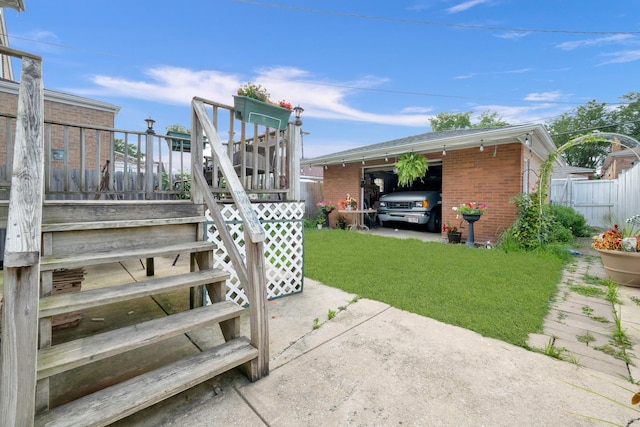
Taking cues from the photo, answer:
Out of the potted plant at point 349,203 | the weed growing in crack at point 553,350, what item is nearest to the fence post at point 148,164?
the weed growing in crack at point 553,350

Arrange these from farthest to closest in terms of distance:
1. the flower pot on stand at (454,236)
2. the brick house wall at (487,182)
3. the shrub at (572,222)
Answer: the shrub at (572,222) < the flower pot on stand at (454,236) < the brick house wall at (487,182)

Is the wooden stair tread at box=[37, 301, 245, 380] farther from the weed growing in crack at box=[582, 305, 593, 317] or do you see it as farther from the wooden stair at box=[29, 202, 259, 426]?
the weed growing in crack at box=[582, 305, 593, 317]

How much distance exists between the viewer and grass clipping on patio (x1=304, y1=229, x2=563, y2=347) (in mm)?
2482

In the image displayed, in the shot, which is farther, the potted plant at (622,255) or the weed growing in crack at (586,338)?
the potted plant at (622,255)

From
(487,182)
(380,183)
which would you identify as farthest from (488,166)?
(380,183)

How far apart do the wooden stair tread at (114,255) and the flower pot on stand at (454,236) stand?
6010mm

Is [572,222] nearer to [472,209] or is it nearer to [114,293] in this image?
[472,209]

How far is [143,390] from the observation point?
51.4 inches

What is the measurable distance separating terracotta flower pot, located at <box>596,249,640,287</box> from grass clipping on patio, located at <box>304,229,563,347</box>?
0.56m

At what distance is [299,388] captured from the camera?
1.60 m

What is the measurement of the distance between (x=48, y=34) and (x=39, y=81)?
14.3 m

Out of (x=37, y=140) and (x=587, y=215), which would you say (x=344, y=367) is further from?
(x=587, y=215)

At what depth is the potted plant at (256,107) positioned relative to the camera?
266cm

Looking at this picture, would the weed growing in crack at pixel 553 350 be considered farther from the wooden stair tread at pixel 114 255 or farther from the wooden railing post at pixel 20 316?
the wooden railing post at pixel 20 316
